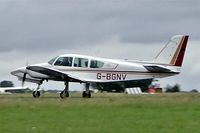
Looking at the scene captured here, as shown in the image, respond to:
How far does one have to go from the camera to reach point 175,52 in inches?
1919

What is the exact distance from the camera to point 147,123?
19.6 m

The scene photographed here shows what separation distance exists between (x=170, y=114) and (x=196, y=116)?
3.76 ft

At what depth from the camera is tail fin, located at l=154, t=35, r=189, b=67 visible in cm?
4834

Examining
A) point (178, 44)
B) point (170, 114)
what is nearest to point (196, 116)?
point (170, 114)

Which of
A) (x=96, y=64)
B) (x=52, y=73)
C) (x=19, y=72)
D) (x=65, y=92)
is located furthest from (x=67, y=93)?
(x=19, y=72)

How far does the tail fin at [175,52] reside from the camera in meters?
48.3

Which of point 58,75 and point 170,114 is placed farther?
point 58,75

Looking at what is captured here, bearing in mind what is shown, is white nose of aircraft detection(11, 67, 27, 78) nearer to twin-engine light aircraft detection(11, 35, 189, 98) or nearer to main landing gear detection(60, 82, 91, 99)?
twin-engine light aircraft detection(11, 35, 189, 98)

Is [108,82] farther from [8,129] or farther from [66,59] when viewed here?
[8,129]

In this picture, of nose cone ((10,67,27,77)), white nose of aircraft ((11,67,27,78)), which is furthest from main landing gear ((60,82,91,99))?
nose cone ((10,67,27,77))

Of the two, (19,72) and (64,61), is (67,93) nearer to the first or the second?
(64,61)

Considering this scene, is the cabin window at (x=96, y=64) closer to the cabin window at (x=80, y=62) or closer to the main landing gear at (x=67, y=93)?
the cabin window at (x=80, y=62)

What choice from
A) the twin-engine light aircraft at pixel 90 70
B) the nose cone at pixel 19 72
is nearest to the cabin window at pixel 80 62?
the twin-engine light aircraft at pixel 90 70

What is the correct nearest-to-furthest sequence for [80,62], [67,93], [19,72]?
[67,93] → [80,62] → [19,72]
